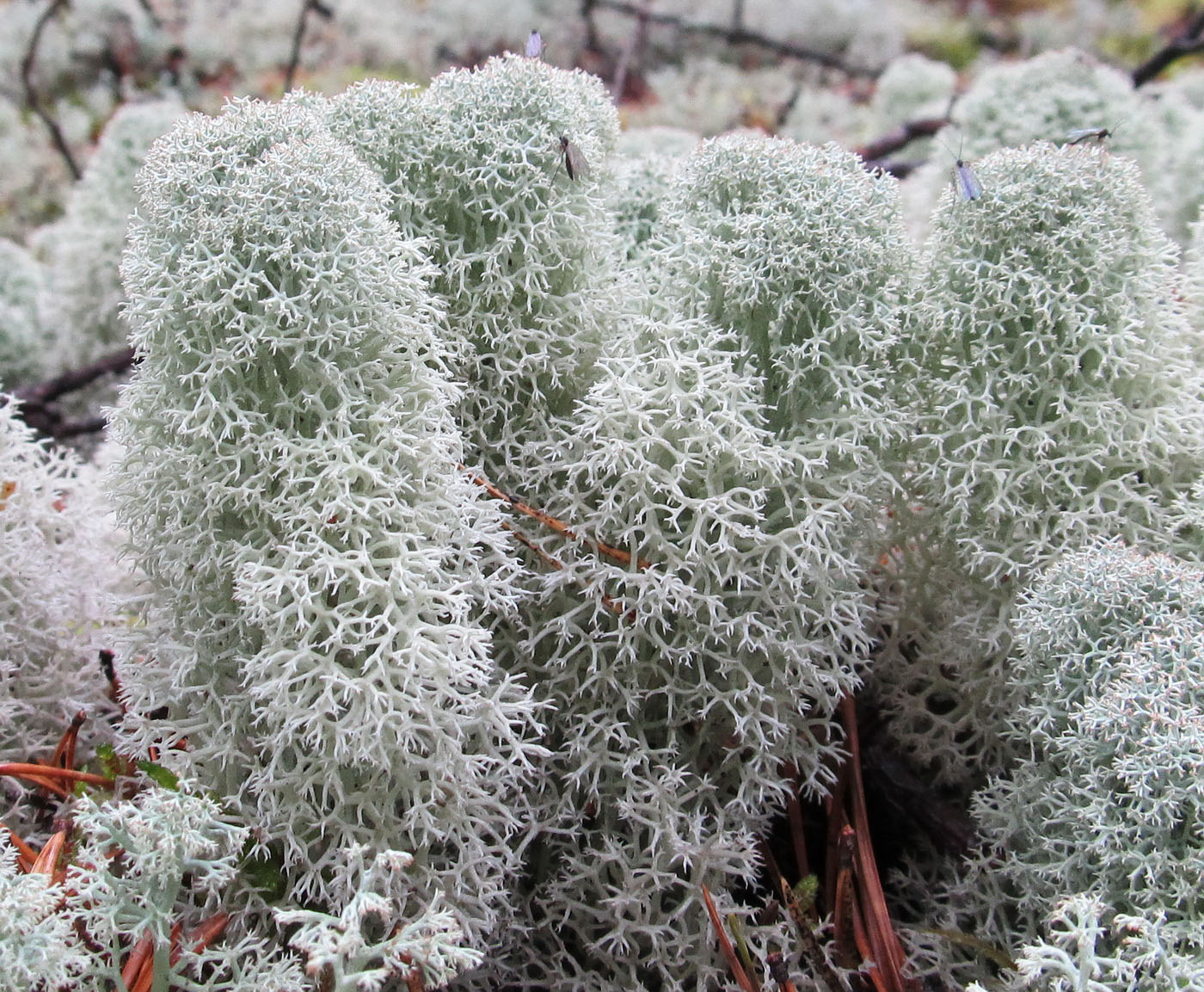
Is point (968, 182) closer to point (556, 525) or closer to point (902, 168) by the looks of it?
point (556, 525)

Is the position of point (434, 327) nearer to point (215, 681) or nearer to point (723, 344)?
point (723, 344)

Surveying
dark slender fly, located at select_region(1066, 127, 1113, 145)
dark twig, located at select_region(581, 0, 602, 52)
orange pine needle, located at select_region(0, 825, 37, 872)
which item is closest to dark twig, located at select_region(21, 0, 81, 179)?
dark twig, located at select_region(581, 0, 602, 52)

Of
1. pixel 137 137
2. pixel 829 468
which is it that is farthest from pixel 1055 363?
pixel 137 137

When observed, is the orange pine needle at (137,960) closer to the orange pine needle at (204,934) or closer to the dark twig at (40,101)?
the orange pine needle at (204,934)

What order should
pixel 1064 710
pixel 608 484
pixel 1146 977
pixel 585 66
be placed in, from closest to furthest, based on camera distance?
pixel 1146 977, pixel 1064 710, pixel 608 484, pixel 585 66

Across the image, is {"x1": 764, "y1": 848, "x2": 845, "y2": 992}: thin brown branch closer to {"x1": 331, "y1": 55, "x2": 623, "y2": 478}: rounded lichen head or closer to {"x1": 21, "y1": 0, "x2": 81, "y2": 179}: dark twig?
{"x1": 331, "y1": 55, "x2": 623, "y2": 478}: rounded lichen head
